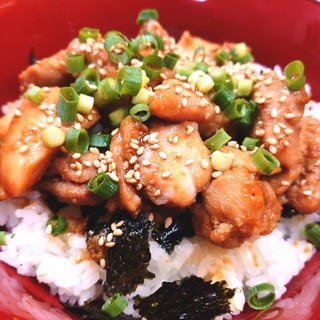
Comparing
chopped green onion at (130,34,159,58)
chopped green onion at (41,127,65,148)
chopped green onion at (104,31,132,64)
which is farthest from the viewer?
chopped green onion at (130,34,159,58)

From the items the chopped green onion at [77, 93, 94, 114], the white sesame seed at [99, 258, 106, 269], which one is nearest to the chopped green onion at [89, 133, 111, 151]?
the chopped green onion at [77, 93, 94, 114]

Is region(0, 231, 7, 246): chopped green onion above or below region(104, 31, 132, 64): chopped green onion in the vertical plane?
below

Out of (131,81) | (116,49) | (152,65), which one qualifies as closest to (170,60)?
(152,65)

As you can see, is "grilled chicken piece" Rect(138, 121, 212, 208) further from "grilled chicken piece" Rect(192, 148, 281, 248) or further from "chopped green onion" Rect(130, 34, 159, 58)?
"chopped green onion" Rect(130, 34, 159, 58)

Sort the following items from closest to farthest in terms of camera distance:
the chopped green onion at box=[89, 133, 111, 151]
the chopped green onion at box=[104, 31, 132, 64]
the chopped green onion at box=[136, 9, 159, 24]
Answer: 1. the chopped green onion at box=[89, 133, 111, 151]
2. the chopped green onion at box=[104, 31, 132, 64]
3. the chopped green onion at box=[136, 9, 159, 24]

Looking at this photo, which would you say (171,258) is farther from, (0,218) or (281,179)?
(0,218)

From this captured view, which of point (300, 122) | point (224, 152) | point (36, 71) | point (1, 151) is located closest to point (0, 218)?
point (1, 151)
